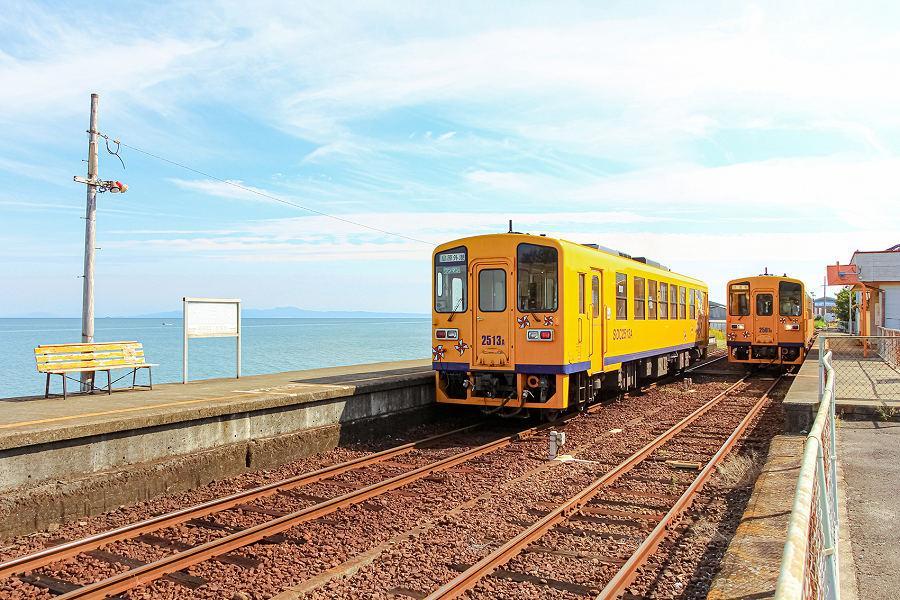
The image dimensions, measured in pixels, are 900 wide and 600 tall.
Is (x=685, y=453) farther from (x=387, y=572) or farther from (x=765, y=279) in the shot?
(x=765, y=279)

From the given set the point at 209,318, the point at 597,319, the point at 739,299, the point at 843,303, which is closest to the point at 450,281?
the point at 597,319

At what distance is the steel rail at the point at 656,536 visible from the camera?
4727 millimetres

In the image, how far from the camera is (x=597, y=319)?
11.7m

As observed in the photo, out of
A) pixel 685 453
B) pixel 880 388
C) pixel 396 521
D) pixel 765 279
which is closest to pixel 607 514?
pixel 396 521

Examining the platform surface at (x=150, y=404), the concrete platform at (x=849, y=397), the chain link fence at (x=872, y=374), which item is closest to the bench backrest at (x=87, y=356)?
the platform surface at (x=150, y=404)

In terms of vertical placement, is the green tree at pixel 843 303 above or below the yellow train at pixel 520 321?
above

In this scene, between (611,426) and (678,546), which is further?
(611,426)

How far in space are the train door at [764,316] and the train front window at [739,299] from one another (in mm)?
238

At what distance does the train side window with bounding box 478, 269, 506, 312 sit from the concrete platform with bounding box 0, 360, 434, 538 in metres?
1.86

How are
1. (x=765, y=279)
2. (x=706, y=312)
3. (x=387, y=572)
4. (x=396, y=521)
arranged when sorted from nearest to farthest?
(x=387, y=572)
(x=396, y=521)
(x=765, y=279)
(x=706, y=312)

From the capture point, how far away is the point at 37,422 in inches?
268

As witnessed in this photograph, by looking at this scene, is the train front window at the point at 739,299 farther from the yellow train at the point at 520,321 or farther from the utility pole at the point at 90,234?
the utility pole at the point at 90,234

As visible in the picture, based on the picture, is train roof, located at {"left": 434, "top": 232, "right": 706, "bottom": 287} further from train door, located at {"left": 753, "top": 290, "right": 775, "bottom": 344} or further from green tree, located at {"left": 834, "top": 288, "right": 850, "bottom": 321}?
green tree, located at {"left": 834, "top": 288, "right": 850, "bottom": 321}

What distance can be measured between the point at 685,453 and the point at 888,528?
349cm
